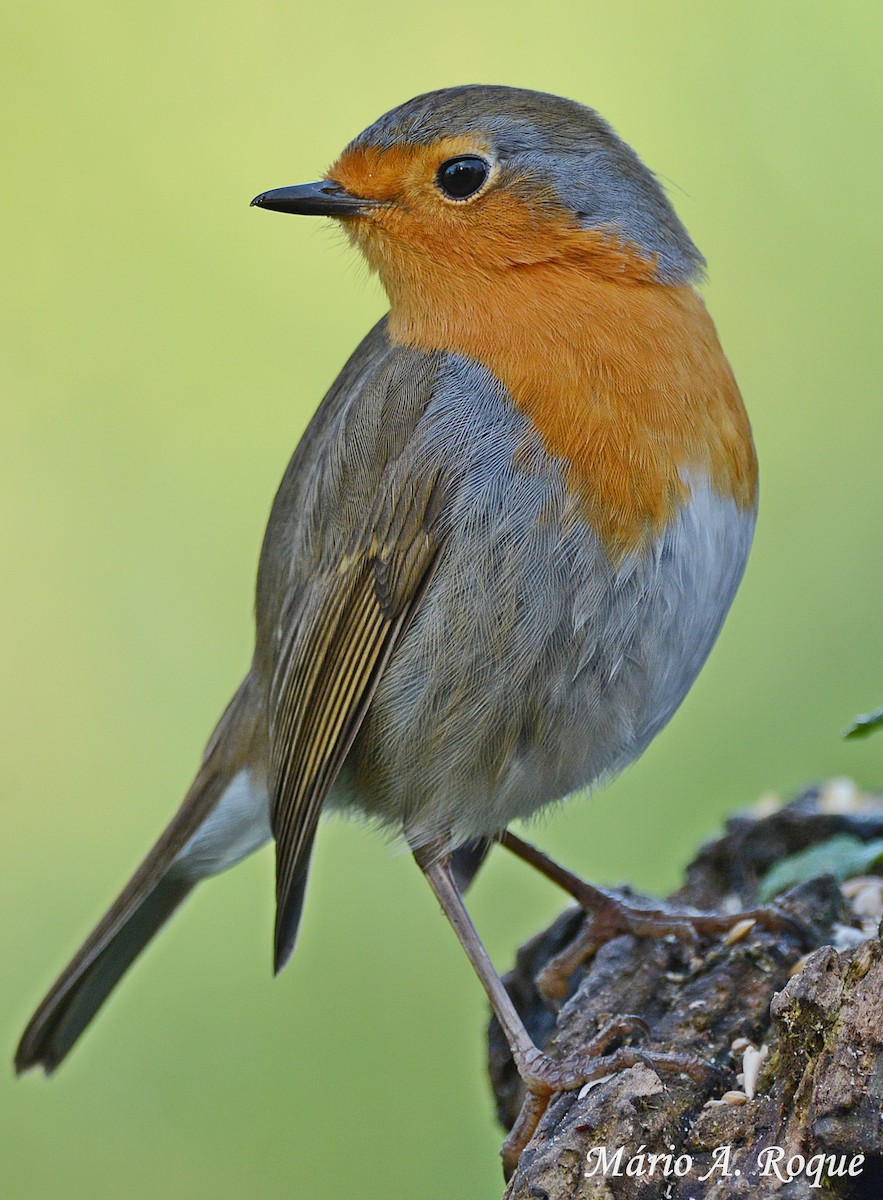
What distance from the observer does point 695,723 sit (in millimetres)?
5367

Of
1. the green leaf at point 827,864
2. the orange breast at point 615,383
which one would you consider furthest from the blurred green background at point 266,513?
the orange breast at point 615,383

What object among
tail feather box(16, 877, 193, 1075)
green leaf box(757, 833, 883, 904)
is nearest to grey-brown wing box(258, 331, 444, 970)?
tail feather box(16, 877, 193, 1075)

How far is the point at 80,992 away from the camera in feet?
12.0

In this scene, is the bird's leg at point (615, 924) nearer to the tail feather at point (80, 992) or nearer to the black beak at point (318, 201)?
the tail feather at point (80, 992)

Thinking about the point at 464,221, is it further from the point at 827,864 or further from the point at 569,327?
the point at 827,864

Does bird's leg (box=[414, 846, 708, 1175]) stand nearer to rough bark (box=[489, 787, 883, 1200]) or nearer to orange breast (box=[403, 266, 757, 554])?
rough bark (box=[489, 787, 883, 1200])

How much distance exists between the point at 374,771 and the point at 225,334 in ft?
10.5

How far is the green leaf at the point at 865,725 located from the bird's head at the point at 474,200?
3.65 feet

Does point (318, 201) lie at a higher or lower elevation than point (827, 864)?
higher

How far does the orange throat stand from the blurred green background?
201 centimetres

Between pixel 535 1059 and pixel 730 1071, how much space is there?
1.42ft

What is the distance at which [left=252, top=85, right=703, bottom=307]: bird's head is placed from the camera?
3166 mm

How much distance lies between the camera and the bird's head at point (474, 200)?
3166mm

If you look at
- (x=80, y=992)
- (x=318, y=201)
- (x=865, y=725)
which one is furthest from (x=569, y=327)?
(x=80, y=992)
